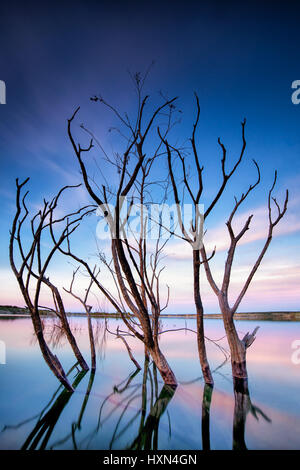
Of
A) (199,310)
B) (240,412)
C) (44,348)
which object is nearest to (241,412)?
(240,412)

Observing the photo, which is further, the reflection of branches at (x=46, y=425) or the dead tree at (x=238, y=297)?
the dead tree at (x=238, y=297)

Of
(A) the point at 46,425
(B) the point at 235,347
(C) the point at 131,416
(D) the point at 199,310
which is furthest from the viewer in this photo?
(B) the point at 235,347

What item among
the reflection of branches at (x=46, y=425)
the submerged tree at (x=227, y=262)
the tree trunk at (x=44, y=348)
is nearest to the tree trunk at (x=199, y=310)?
the submerged tree at (x=227, y=262)

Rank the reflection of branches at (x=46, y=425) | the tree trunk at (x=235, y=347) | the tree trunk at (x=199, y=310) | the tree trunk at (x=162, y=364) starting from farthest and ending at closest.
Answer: the tree trunk at (x=235, y=347), the tree trunk at (x=162, y=364), the tree trunk at (x=199, y=310), the reflection of branches at (x=46, y=425)

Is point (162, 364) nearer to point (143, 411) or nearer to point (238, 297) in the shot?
point (143, 411)

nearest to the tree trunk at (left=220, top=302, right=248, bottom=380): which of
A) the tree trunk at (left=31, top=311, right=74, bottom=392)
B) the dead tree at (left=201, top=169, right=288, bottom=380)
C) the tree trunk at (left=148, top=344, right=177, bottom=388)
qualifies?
the dead tree at (left=201, top=169, right=288, bottom=380)

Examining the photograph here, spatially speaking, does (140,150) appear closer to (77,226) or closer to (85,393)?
(77,226)

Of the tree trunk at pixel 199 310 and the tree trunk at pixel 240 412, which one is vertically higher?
the tree trunk at pixel 199 310

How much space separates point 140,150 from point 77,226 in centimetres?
210

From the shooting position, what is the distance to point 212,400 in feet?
17.8

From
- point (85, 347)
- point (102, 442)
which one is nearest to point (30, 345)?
point (85, 347)

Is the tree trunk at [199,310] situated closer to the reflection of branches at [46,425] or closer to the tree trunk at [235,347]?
the tree trunk at [235,347]

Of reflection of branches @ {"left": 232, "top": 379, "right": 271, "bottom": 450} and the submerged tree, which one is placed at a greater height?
the submerged tree

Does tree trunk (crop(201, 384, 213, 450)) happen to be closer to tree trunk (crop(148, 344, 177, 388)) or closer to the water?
the water
